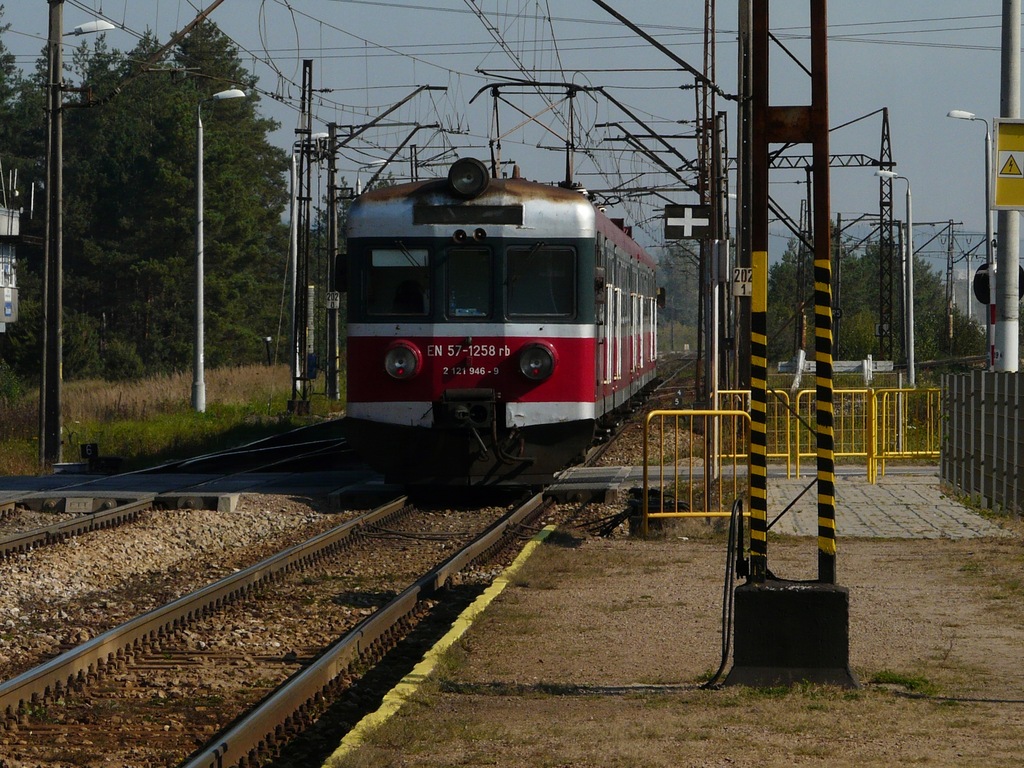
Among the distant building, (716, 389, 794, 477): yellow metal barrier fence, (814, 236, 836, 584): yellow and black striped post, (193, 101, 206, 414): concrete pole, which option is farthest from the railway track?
the distant building

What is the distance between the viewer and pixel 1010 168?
42.2ft

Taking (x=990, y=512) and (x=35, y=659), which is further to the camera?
(x=990, y=512)

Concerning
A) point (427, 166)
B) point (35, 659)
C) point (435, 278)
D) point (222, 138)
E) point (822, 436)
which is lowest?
point (35, 659)

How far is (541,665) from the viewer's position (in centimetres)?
804

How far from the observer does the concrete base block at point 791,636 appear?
7.43 m

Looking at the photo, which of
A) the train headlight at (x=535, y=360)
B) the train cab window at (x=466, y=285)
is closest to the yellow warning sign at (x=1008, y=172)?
the train headlight at (x=535, y=360)

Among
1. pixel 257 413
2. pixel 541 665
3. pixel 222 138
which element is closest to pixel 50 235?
pixel 257 413

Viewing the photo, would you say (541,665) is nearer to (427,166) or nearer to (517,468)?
(517,468)

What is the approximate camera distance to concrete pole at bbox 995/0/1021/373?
586 inches

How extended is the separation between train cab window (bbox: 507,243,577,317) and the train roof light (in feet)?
2.34

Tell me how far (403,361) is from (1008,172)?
6.06 m

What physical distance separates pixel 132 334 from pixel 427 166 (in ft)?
117

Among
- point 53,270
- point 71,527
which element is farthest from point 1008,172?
point 53,270

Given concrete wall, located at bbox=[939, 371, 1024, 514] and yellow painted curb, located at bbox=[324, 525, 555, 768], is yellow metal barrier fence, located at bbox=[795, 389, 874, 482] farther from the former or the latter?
yellow painted curb, located at bbox=[324, 525, 555, 768]
